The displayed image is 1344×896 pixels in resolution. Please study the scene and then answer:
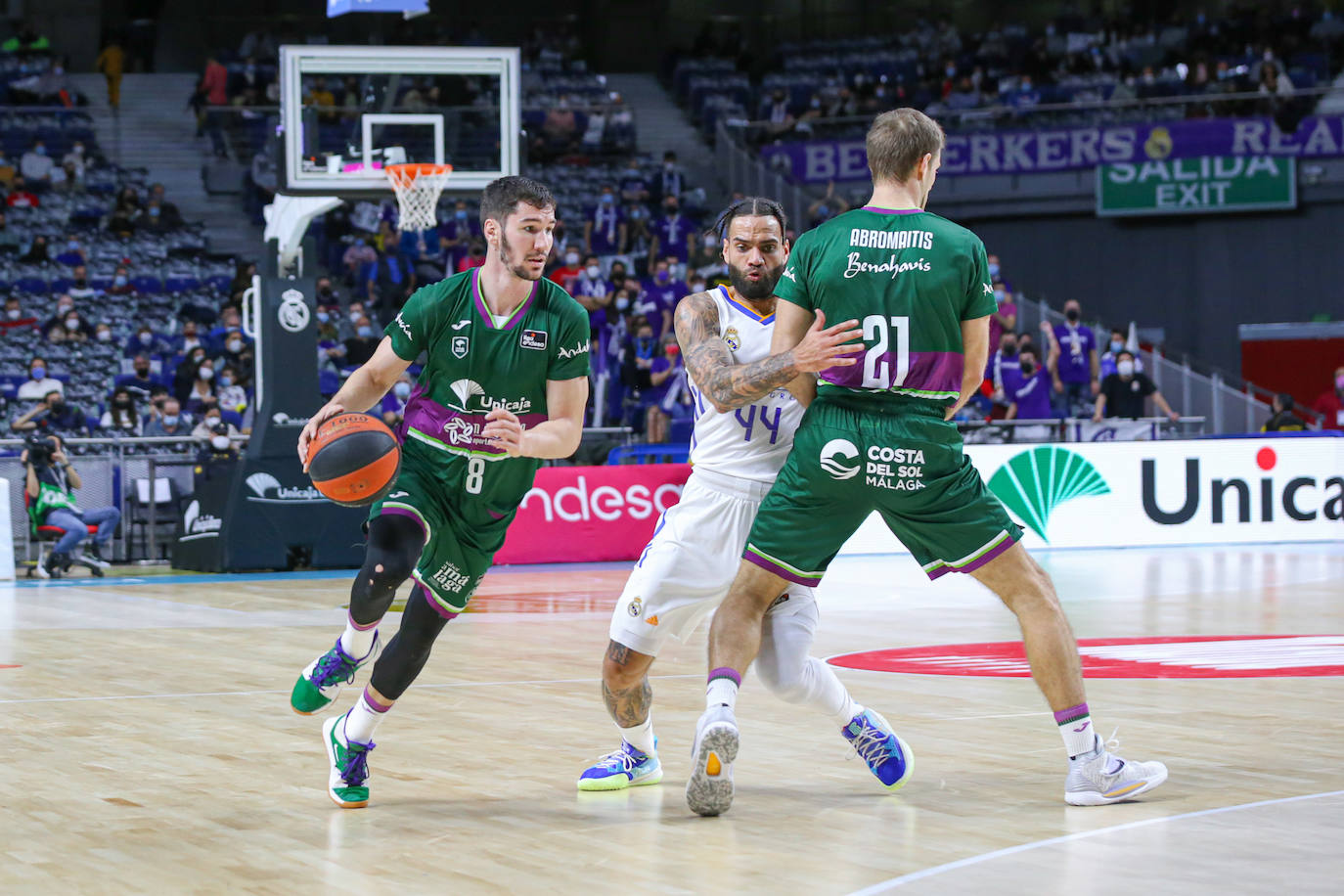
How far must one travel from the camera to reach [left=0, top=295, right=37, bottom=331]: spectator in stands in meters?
24.2

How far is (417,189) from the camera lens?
1688cm

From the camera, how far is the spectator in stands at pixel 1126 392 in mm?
23406

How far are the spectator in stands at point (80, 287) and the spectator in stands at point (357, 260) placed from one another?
3.75 m

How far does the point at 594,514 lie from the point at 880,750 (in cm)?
1337

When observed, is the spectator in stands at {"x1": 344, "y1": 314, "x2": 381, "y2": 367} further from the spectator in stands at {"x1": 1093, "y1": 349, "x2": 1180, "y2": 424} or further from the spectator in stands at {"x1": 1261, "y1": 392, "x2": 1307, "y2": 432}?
the spectator in stands at {"x1": 1261, "y1": 392, "x2": 1307, "y2": 432}

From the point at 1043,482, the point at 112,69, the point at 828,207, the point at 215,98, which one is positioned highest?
the point at 112,69

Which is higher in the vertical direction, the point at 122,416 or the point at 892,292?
the point at 892,292

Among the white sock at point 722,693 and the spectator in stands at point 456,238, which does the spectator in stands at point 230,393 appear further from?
the white sock at point 722,693

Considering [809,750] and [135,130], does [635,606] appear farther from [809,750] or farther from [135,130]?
[135,130]

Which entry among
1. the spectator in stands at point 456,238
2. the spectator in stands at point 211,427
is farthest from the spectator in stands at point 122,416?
the spectator in stands at point 456,238

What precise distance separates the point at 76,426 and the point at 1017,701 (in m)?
15.1

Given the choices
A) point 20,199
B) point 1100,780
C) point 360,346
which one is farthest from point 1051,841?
point 20,199

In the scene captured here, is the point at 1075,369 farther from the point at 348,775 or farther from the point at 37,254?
the point at 348,775

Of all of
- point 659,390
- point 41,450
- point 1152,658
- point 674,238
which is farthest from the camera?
point 674,238
